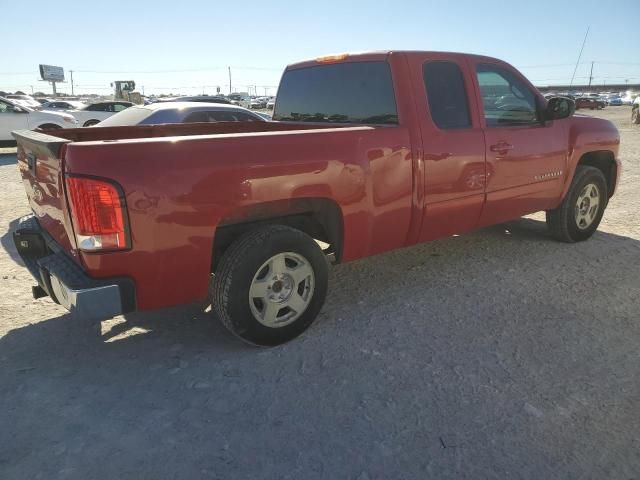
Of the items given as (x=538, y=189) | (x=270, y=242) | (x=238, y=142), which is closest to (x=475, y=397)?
(x=270, y=242)

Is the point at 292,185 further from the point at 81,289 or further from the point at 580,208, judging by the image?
the point at 580,208

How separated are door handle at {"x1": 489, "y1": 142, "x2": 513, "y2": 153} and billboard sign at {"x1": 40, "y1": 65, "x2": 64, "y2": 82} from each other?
77.5 meters

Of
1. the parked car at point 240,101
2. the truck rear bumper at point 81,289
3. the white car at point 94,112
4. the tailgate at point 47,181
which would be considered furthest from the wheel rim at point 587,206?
the parked car at point 240,101

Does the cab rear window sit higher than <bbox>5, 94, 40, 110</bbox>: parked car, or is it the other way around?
<bbox>5, 94, 40, 110</bbox>: parked car

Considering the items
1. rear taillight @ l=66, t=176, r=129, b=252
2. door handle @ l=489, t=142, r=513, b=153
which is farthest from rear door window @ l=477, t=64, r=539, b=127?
rear taillight @ l=66, t=176, r=129, b=252

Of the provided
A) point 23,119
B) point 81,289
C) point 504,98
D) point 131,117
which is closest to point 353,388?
point 81,289

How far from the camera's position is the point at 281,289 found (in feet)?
10.4

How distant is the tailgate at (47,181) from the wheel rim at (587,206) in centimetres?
488

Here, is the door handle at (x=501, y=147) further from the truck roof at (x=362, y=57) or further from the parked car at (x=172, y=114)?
the parked car at (x=172, y=114)

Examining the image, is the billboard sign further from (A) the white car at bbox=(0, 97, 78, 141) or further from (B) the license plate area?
(B) the license plate area

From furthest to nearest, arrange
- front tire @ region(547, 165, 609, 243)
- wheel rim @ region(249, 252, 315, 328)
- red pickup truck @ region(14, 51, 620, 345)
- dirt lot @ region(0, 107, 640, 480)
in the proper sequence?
1. front tire @ region(547, 165, 609, 243)
2. wheel rim @ region(249, 252, 315, 328)
3. red pickup truck @ region(14, 51, 620, 345)
4. dirt lot @ region(0, 107, 640, 480)

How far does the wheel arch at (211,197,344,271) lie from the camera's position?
2.93m

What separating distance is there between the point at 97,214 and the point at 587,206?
503cm

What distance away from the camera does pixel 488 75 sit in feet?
13.9
